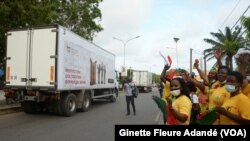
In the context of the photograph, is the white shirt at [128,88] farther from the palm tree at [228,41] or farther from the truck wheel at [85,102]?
the palm tree at [228,41]

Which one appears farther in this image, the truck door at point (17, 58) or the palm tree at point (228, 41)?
the palm tree at point (228, 41)

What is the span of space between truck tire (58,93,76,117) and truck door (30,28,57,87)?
1.28m

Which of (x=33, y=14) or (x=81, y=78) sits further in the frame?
(x=33, y=14)

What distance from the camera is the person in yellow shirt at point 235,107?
4316 millimetres

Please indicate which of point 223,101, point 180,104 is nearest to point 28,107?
point 223,101

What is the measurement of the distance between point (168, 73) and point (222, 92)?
6.71 ft

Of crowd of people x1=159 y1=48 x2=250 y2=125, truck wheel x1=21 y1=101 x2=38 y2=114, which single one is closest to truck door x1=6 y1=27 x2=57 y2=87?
truck wheel x1=21 y1=101 x2=38 y2=114

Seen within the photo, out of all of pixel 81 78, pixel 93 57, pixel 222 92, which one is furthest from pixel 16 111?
pixel 222 92

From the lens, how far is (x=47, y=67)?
1404cm

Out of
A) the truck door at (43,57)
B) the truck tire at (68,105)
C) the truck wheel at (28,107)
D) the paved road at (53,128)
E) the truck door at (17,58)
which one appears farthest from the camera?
the truck wheel at (28,107)

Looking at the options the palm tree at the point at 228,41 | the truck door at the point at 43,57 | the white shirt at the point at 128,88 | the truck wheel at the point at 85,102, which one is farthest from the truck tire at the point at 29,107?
the palm tree at the point at 228,41

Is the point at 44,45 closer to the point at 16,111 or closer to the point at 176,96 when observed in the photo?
the point at 16,111

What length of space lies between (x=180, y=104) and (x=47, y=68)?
1027cm

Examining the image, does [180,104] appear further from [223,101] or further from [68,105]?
[68,105]
